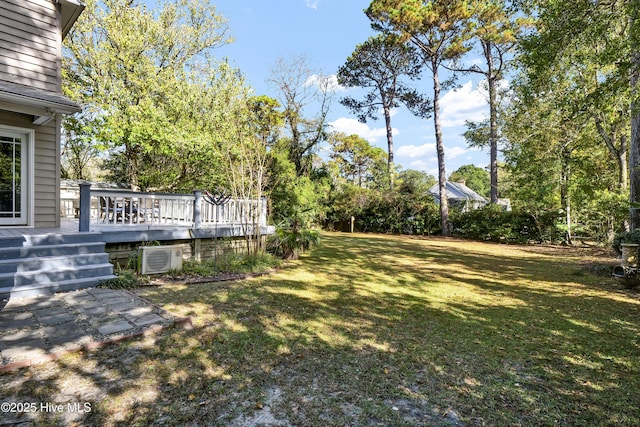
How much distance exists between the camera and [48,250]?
4.46 metres

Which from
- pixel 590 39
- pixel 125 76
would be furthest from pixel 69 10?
pixel 590 39

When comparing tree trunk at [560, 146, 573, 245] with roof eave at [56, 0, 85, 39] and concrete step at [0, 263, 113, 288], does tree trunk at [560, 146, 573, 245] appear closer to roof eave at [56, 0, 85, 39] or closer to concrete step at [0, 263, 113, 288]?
concrete step at [0, 263, 113, 288]

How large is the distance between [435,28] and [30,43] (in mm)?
15017

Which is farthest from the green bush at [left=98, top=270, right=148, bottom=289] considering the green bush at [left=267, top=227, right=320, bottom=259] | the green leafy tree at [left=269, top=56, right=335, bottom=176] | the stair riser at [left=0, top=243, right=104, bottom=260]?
the green leafy tree at [left=269, top=56, right=335, bottom=176]

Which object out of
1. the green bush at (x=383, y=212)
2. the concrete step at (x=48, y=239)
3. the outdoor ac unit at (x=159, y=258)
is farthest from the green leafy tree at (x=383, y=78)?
the concrete step at (x=48, y=239)

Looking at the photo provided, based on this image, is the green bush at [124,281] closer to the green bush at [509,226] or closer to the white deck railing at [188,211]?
the white deck railing at [188,211]

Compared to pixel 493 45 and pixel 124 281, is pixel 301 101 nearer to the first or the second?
pixel 124 281

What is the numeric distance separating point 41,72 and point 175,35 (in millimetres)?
6888

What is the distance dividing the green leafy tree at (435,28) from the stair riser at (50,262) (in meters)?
14.5

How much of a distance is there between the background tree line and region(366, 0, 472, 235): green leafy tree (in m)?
0.06

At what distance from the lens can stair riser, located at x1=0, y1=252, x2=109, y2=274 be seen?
4.04 m

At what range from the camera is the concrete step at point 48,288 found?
3.85 m

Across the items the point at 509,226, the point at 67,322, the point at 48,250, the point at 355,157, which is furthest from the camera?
the point at 355,157

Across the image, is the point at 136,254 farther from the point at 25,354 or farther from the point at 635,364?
the point at 635,364
